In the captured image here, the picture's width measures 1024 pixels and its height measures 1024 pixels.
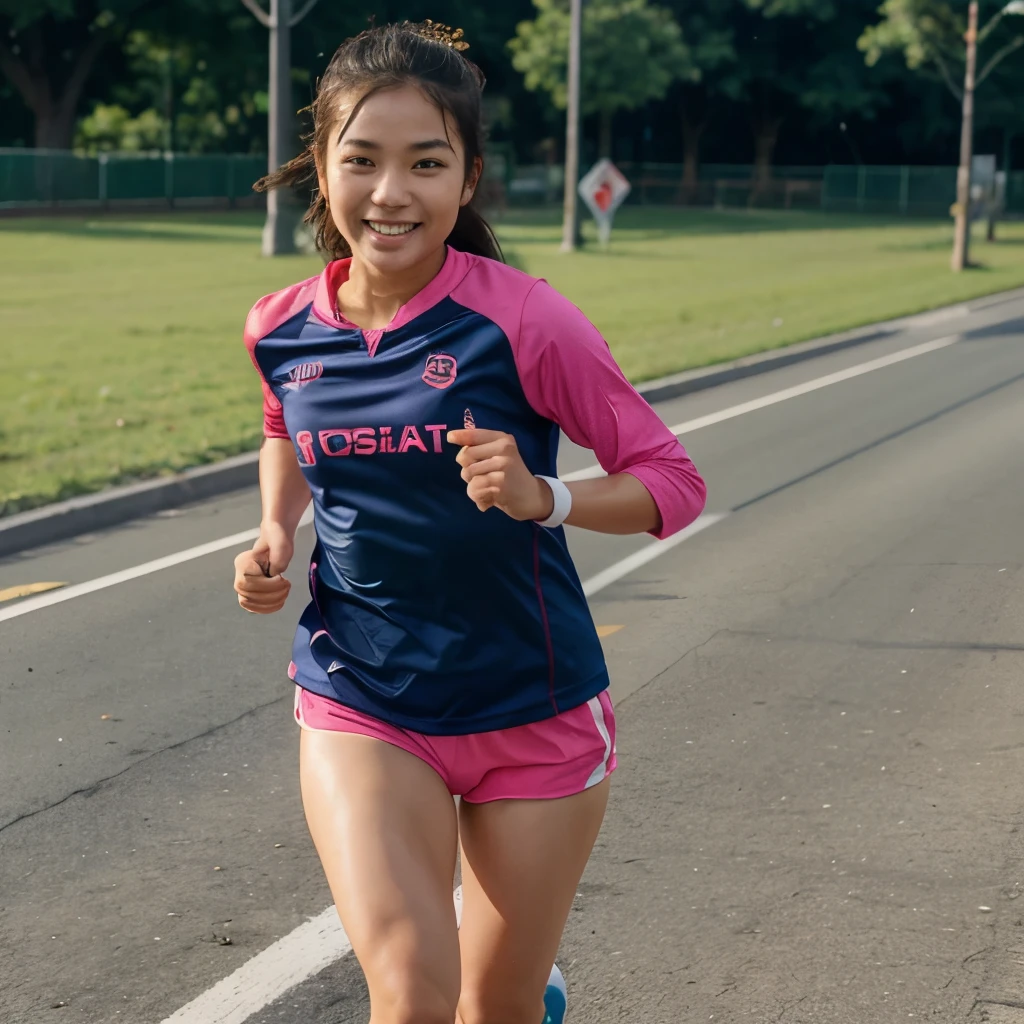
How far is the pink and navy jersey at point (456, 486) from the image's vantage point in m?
2.89

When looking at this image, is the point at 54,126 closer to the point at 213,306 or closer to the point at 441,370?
the point at 213,306

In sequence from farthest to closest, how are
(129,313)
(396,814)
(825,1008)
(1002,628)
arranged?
(129,313)
(1002,628)
(825,1008)
(396,814)

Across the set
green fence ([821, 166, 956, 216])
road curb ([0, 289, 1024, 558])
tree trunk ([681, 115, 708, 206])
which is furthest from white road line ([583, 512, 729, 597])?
tree trunk ([681, 115, 708, 206])

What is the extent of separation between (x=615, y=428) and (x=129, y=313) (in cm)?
2004

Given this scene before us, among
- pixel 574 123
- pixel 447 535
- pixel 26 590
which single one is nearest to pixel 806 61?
pixel 574 123

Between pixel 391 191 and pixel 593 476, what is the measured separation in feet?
22.2

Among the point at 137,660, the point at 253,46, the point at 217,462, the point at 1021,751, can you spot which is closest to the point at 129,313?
the point at 217,462

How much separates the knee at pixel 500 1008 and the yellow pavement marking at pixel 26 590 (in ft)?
19.2

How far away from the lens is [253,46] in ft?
192

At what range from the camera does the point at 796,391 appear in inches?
652

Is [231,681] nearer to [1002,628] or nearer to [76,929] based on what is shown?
[76,929]

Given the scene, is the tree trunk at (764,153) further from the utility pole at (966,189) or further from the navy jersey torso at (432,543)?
the navy jersey torso at (432,543)

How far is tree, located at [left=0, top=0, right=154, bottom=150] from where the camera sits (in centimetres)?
5759

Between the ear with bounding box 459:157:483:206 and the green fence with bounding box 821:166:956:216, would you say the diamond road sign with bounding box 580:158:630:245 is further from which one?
the ear with bounding box 459:157:483:206
